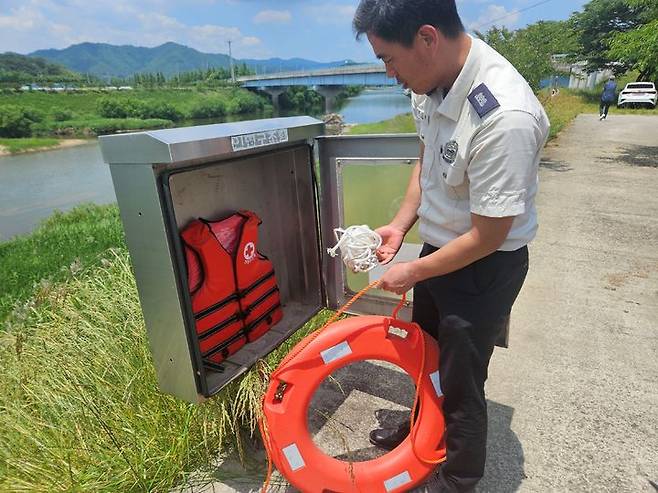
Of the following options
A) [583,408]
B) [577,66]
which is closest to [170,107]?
[577,66]

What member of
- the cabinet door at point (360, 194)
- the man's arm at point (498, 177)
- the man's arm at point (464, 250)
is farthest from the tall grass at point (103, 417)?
the man's arm at point (498, 177)

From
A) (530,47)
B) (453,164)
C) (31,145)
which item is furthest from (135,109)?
(453,164)

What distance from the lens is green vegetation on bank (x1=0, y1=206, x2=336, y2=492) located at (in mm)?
1857

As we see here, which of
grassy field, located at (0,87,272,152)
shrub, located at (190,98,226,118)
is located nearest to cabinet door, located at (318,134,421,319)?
grassy field, located at (0,87,272,152)

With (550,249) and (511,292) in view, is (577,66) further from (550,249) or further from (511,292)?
(511,292)

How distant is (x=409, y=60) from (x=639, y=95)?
26.9 metres

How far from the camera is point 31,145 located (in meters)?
29.7

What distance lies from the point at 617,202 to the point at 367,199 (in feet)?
17.1

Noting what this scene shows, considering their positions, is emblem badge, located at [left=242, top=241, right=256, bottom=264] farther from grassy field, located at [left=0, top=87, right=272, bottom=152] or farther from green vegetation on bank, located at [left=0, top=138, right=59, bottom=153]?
grassy field, located at [left=0, top=87, right=272, bottom=152]

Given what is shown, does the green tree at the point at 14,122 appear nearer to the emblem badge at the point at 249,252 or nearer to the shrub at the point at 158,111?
the shrub at the point at 158,111

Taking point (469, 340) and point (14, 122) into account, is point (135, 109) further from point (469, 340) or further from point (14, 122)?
point (469, 340)

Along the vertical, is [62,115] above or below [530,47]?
below

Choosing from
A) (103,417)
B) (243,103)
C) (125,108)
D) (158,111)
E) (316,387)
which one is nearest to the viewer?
(316,387)

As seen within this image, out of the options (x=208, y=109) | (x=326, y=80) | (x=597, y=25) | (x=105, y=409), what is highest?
(x=597, y=25)
